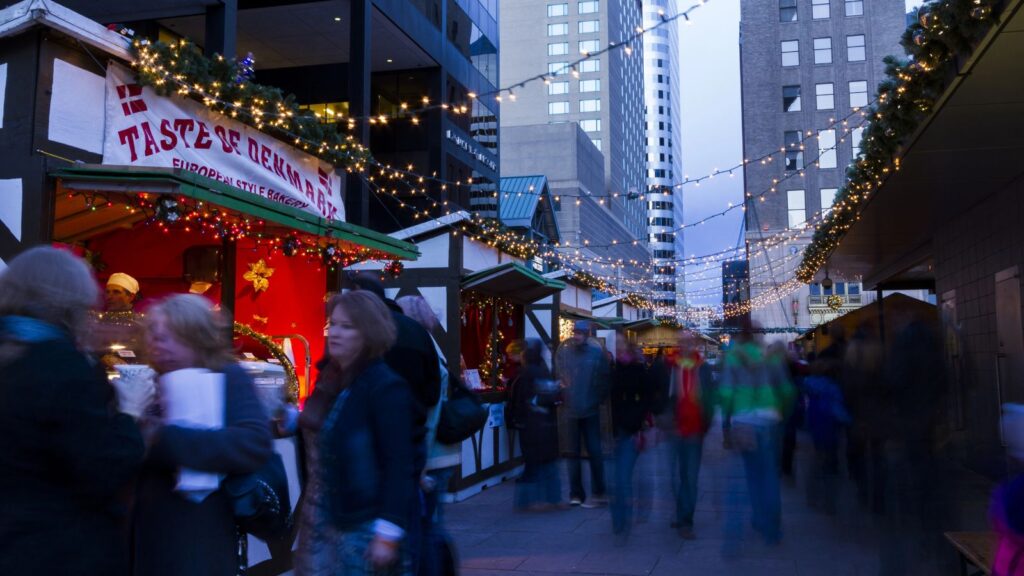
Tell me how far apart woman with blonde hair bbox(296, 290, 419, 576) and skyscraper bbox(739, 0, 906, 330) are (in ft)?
144

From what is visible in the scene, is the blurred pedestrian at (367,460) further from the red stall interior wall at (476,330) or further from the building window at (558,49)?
the building window at (558,49)

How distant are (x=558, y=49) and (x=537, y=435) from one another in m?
100

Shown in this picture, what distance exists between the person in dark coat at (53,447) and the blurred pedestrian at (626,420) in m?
5.56

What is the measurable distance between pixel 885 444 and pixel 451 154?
25.1 metres

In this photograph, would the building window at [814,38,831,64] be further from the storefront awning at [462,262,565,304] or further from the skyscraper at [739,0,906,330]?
the storefront awning at [462,262,565,304]

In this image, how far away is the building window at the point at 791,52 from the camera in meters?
49.7

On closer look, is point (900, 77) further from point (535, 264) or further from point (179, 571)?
point (535, 264)

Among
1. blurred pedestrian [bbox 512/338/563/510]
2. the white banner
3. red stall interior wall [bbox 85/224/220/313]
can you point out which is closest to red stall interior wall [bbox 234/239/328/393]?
the white banner

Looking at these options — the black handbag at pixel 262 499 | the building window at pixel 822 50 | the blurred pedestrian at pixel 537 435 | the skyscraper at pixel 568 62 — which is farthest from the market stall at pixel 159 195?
the skyscraper at pixel 568 62

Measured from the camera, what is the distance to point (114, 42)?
6.66 meters

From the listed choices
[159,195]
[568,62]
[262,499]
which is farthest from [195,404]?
[568,62]

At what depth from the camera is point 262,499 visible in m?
3.06

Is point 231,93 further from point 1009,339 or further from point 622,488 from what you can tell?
point 1009,339

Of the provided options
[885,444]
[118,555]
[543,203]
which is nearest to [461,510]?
[885,444]
